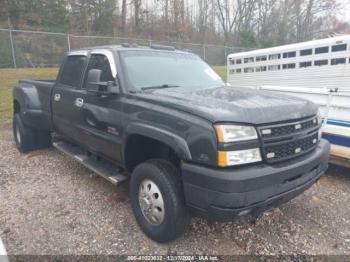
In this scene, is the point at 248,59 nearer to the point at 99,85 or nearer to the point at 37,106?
the point at 37,106

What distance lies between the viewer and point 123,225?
3.20 metres

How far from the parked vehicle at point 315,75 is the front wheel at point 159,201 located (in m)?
2.76

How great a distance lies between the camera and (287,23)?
3553 centimetres

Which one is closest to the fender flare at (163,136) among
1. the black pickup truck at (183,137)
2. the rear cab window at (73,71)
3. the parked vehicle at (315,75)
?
the black pickup truck at (183,137)

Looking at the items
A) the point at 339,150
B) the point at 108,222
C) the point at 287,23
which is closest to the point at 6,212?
the point at 108,222

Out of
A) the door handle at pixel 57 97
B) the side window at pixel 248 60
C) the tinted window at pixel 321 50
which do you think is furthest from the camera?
the side window at pixel 248 60

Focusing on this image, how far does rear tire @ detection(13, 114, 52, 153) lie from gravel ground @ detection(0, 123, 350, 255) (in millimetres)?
1305

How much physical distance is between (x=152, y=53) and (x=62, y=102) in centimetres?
165

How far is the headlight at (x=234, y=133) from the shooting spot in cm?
224

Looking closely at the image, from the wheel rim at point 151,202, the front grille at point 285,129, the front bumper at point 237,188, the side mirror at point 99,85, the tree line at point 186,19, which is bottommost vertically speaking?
the wheel rim at point 151,202

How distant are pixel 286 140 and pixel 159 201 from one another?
130cm

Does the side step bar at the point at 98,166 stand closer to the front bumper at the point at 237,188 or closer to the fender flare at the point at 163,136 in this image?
the fender flare at the point at 163,136

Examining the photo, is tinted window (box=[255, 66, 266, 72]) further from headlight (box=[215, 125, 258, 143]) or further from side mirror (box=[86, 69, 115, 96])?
headlight (box=[215, 125, 258, 143])

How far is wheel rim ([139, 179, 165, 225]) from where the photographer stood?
277 centimetres
